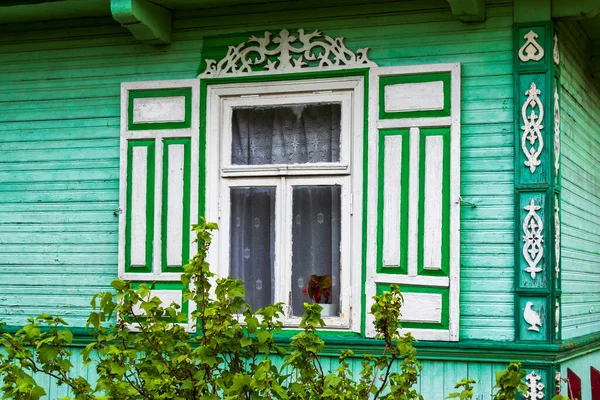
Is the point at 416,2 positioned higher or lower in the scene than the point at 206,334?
higher

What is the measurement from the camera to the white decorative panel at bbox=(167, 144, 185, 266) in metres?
6.85

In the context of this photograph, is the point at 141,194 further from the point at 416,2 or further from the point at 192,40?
the point at 416,2

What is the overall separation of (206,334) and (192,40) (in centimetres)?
290

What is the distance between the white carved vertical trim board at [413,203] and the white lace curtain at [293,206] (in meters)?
0.53

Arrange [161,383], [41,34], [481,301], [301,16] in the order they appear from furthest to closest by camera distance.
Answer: [41,34] < [301,16] < [481,301] < [161,383]

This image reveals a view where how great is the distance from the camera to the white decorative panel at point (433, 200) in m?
6.32

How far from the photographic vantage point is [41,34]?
7363 millimetres

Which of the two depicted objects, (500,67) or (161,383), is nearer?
(161,383)

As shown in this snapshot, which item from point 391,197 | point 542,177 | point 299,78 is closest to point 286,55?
point 299,78

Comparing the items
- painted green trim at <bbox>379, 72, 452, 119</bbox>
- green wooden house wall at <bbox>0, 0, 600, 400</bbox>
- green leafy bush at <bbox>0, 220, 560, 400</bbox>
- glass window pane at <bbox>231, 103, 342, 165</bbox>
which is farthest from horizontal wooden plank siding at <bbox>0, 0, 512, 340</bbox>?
green leafy bush at <bbox>0, 220, 560, 400</bbox>

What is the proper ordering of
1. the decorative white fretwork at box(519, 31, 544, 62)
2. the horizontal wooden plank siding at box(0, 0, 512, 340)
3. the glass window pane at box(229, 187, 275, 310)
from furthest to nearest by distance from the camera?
1. the glass window pane at box(229, 187, 275, 310)
2. the horizontal wooden plank siding at box(0, 0, 512, 340)
3. the decorative white fretwork at box(519, 31, 544, 62)

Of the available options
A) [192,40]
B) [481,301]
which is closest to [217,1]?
[192,40]

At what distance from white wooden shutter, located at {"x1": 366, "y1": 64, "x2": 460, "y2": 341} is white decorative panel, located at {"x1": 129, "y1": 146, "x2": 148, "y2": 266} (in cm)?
158

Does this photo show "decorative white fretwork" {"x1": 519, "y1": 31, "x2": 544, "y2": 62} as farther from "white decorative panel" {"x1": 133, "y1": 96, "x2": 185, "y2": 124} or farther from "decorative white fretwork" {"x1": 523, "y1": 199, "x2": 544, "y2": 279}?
"white decorative panel" {"x1": 133, "y1": 96, "x2": 185, "y2": 124}
